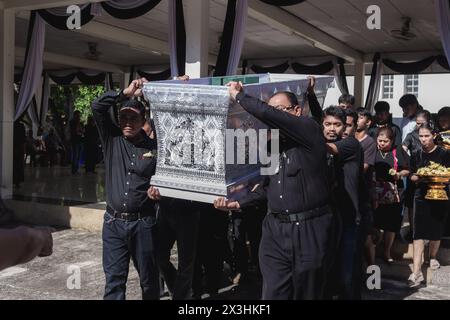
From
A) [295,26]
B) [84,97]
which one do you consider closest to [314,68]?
[295,26]

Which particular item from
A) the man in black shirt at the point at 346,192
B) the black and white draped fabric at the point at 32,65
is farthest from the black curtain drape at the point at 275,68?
the man in black shirt at the point at 346,192

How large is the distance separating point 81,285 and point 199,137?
2423 mm

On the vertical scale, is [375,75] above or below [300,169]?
above

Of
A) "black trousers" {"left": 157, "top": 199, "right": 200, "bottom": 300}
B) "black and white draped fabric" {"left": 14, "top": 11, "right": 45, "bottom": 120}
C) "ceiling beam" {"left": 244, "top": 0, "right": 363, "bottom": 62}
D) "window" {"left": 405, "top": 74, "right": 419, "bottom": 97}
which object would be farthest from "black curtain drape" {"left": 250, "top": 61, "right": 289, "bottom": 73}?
"window" {"left": 405, "top": 74, "right": 419, "bottom": 97}

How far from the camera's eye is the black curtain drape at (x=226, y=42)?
6953mm

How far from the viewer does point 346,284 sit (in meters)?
3.90

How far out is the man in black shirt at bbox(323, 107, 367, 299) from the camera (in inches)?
145

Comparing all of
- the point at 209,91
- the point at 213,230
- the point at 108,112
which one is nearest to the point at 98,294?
the point at 213,230

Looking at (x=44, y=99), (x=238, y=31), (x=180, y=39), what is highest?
(x=44, y=99)

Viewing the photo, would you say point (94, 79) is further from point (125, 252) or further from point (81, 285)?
point (125, 252)

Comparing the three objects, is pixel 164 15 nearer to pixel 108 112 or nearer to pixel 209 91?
pixel 108 112

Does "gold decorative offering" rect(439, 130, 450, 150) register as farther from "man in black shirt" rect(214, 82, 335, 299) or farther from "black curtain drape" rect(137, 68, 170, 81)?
"black curtain drape" rect(137, 68, 170, 81)

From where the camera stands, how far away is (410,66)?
1334 cm

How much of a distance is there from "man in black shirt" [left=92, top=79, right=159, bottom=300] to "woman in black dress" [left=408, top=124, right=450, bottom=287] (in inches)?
97.0
